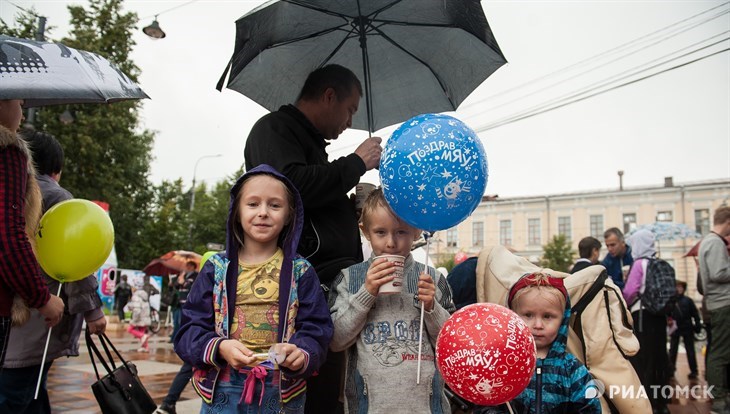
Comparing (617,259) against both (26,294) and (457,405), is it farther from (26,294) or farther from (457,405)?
(26,294)

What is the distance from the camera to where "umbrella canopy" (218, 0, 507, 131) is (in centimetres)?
269

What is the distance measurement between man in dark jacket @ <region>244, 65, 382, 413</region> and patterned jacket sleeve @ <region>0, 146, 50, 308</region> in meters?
0.99

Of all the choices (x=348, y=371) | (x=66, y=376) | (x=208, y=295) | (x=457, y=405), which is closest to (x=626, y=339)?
(x=457, y=405)

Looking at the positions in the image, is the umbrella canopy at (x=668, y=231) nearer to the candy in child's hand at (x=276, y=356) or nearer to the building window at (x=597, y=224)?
the candy in child's hand at (x=276, y=356)

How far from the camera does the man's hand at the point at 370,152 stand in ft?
8.43

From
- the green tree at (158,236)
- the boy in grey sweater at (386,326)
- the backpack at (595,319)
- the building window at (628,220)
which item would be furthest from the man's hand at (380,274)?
the building window at (628,220)

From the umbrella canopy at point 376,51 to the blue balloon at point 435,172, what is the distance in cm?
81

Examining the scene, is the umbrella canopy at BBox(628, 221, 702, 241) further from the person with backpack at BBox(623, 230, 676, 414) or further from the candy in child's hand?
the candy in child's hand

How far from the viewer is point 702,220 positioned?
1570 inches

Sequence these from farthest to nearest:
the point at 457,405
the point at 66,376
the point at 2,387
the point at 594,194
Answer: the point at 594,194 → the point at 66,376 → the point at 457,405 → the point at 2,387

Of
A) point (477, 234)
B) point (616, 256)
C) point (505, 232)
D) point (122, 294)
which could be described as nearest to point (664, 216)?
point (505, 232)

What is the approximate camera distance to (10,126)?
2518 millimetres

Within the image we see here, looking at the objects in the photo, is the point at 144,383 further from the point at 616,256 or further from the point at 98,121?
the point at 98,121

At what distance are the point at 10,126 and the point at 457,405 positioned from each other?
2668 millimetres
